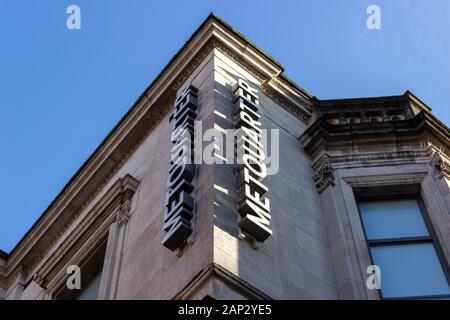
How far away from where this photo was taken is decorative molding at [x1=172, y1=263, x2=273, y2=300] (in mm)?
13953

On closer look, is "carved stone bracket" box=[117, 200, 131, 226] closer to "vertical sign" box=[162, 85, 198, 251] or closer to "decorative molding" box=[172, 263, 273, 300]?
"vertical sign" box=[162, 85, 198, 251]

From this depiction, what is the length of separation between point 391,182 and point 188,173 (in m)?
5.66

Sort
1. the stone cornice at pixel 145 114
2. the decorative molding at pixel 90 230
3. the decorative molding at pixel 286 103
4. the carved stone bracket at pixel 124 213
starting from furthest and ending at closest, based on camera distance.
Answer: the decorative molding at pixel 286 103 < the stone cornice at pixel 145 114 < the decorative molding at pixel 90 230 < the carved stone bracket at pixel 124 213

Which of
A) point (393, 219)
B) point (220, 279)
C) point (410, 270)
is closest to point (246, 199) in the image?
point (220, 279)

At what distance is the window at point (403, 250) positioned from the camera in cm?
1734

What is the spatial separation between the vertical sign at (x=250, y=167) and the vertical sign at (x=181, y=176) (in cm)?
107

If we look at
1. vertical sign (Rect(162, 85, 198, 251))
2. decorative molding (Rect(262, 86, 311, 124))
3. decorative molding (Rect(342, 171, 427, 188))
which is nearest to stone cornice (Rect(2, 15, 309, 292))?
decorative molding (Rect(262, 86, 311, 124))

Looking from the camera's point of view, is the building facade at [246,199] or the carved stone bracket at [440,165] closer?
the building facade at [246,199]

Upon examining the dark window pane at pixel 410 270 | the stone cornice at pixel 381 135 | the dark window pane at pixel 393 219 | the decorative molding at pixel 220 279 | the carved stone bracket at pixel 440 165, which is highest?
the stone cornice at pixel 381 135

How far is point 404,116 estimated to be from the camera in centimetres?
2312

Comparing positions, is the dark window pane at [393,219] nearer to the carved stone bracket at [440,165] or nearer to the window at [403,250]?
the window at [403,250]

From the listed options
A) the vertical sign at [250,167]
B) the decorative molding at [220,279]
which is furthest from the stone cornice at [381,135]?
the decorative molding at [220,279]

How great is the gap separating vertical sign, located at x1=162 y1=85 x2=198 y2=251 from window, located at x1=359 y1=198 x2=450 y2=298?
4621 millimetres
